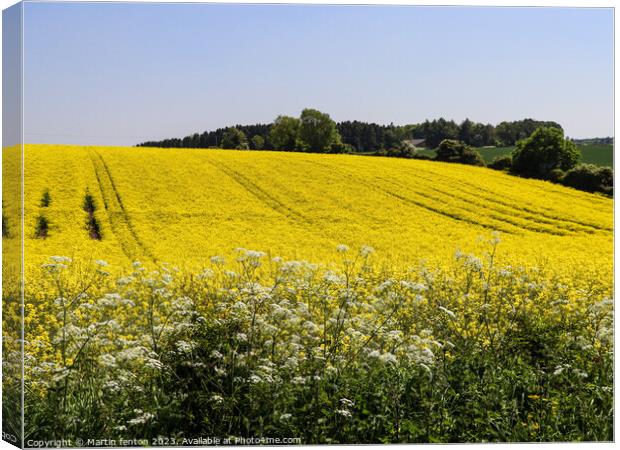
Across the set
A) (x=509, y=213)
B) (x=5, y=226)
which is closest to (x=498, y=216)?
(x=509, y=213)

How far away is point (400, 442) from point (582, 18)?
488 cm

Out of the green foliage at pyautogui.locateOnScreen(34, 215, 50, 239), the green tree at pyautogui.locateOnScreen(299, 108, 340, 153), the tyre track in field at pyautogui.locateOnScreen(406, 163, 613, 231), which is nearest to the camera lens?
the green foliage at pyautogui.locateOnScreen(34, 215, 50, 239)

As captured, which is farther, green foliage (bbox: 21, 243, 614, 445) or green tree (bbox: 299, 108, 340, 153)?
green tree (bbox: 299, 108, 340, 153)

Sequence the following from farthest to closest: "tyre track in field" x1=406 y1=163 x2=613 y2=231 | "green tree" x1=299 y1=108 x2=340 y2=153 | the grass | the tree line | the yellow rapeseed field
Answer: "tyre track in field" x1=406 y1=163 x2=613 y2=231
the grass
the tree line
"green tree" x1=299 y1=108 x2=340 y2=153
the yellow rapeseed field

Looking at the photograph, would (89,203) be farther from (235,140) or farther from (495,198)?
(495,198)

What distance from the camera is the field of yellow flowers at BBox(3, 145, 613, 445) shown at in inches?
361

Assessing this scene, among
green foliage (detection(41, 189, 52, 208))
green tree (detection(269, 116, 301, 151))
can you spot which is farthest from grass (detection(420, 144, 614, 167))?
green foliage (detection(41, 189, 52, 208))

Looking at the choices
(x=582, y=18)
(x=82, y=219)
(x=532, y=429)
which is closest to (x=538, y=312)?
(x=532, y=429)

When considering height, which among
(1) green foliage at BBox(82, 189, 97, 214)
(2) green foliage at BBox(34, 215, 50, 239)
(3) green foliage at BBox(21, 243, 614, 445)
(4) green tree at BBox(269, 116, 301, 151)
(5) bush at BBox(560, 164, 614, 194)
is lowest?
(3) green foliage at BBox(21, 243, 614, 445)

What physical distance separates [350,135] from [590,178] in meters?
2.78

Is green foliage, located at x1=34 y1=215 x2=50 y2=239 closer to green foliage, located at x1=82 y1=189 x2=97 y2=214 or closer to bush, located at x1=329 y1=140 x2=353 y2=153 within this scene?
green foliage, located at x1=82 y1=189 x2=97 y2=214

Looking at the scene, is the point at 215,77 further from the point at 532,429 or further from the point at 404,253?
the point at 532,429

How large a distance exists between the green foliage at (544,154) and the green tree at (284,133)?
245 cm

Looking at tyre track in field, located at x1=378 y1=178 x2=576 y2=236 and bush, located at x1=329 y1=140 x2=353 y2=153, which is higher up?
bush, located at x1=329 y1=140 x2=353 y2=153
